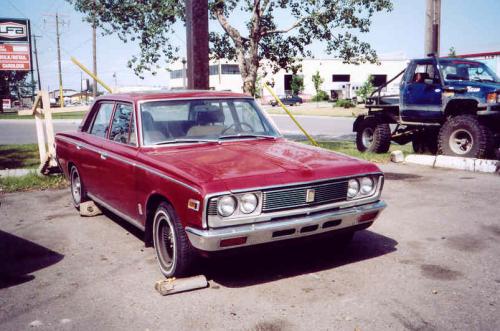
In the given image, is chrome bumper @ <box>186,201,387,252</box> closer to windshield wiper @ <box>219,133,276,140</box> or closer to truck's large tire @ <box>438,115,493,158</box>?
windshield wiper @ <box>219,133,276,140</box>

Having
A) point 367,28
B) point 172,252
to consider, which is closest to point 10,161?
point 172,252

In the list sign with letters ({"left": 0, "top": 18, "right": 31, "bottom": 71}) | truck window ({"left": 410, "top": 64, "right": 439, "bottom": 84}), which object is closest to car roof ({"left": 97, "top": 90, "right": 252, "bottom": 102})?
truck window ({"left": 410, "top": 64, "right": 439, "bottom": 84})

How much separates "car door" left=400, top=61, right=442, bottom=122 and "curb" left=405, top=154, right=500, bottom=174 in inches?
43.0

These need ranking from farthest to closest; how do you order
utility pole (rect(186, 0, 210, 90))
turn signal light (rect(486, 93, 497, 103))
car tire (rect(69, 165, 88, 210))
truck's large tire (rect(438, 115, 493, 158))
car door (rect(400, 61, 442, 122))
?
car door (rect(400, 61, 442, 122)) → truck's large tire (rect(438, 115, 493, 158)) → turn signal light (rect(486, 93, 497, 103)) → utility pole (rect(186, 0, 210, 90)) → car tire (rect(69, 165, 88, 210))

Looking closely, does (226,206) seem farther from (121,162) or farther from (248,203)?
(121,162)

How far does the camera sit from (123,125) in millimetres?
4969

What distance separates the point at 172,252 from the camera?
4.07 meters

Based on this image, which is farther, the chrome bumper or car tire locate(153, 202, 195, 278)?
car tire locate(153, 202, 195, 278)

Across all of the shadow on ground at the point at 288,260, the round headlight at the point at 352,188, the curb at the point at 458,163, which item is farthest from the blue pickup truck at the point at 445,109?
the round headlight at the point at 352,188

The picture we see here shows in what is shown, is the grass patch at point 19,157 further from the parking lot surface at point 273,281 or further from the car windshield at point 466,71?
the car windshield at point 466,71

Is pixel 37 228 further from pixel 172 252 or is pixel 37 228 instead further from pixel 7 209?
pixel 172 252

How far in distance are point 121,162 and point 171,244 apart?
1115 millimetres

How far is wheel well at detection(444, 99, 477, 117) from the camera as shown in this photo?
31.7 feet

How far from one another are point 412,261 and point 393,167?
18.4 feet
